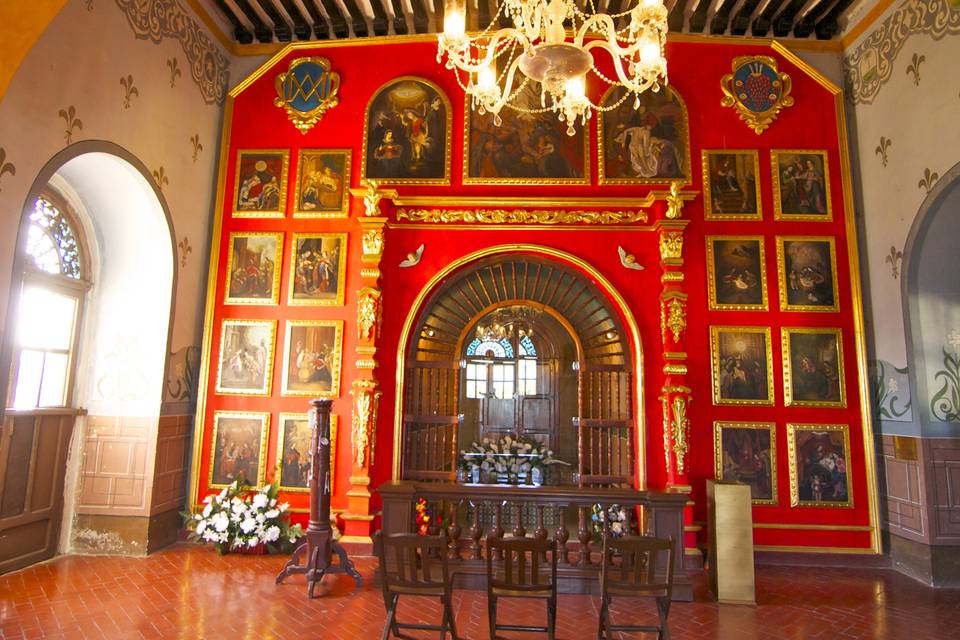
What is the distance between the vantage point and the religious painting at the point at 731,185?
7434 mm

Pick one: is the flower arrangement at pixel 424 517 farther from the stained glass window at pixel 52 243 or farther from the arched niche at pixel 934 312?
the arched niche at pixel 934 312

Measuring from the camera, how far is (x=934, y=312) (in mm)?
6328

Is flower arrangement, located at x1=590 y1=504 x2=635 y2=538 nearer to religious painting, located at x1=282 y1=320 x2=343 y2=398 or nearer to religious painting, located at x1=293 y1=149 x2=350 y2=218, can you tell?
religious painting, located at x1=282 y1=320 x2=343 y2=398

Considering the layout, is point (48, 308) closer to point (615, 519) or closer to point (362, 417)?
point (362, 417)

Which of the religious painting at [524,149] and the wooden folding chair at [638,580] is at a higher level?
the religious painting at [524,149]

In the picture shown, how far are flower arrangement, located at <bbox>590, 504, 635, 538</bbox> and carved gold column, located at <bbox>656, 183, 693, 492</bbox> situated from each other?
76 centimetres

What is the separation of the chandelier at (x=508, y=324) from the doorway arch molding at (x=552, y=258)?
331 centimetres

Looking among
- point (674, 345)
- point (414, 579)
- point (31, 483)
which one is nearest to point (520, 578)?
point (414, 579)

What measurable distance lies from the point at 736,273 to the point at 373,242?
4537 mm

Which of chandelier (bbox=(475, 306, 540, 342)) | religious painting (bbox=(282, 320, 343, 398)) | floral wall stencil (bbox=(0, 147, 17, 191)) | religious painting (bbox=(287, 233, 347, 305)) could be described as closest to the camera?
floral wall stencil (bbox=(0, 147, 17, 191))

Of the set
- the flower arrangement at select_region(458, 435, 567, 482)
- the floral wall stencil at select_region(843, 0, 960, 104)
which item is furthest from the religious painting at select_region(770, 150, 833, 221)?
the flower arrangement at select_region(458, 435, 567, 482)

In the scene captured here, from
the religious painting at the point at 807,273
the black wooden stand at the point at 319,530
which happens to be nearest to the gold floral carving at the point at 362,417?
the black wooden stand at the point at 319,530

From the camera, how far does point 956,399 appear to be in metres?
6.11

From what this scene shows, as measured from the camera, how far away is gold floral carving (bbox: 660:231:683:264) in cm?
712
